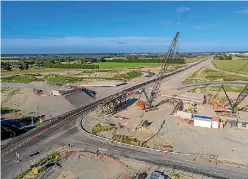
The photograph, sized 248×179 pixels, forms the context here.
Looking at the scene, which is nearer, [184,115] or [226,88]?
[184,115]

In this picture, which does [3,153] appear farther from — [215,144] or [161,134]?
[215,144]

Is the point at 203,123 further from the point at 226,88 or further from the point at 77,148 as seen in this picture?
the point at 226,88

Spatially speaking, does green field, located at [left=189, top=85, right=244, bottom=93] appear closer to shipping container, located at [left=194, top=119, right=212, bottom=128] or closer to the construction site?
the construction site

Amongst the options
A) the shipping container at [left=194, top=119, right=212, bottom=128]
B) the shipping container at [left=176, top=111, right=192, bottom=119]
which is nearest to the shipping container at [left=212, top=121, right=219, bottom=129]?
the shipping container at [left=194, top=119, right=212, bottom=128]

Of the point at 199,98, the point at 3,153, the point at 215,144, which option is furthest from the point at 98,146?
the point at 199,98

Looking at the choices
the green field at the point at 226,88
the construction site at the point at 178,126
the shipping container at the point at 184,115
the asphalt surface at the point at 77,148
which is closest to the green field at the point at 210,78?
the green field at the point at 226,88

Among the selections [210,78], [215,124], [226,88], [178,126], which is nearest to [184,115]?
[178,126]
